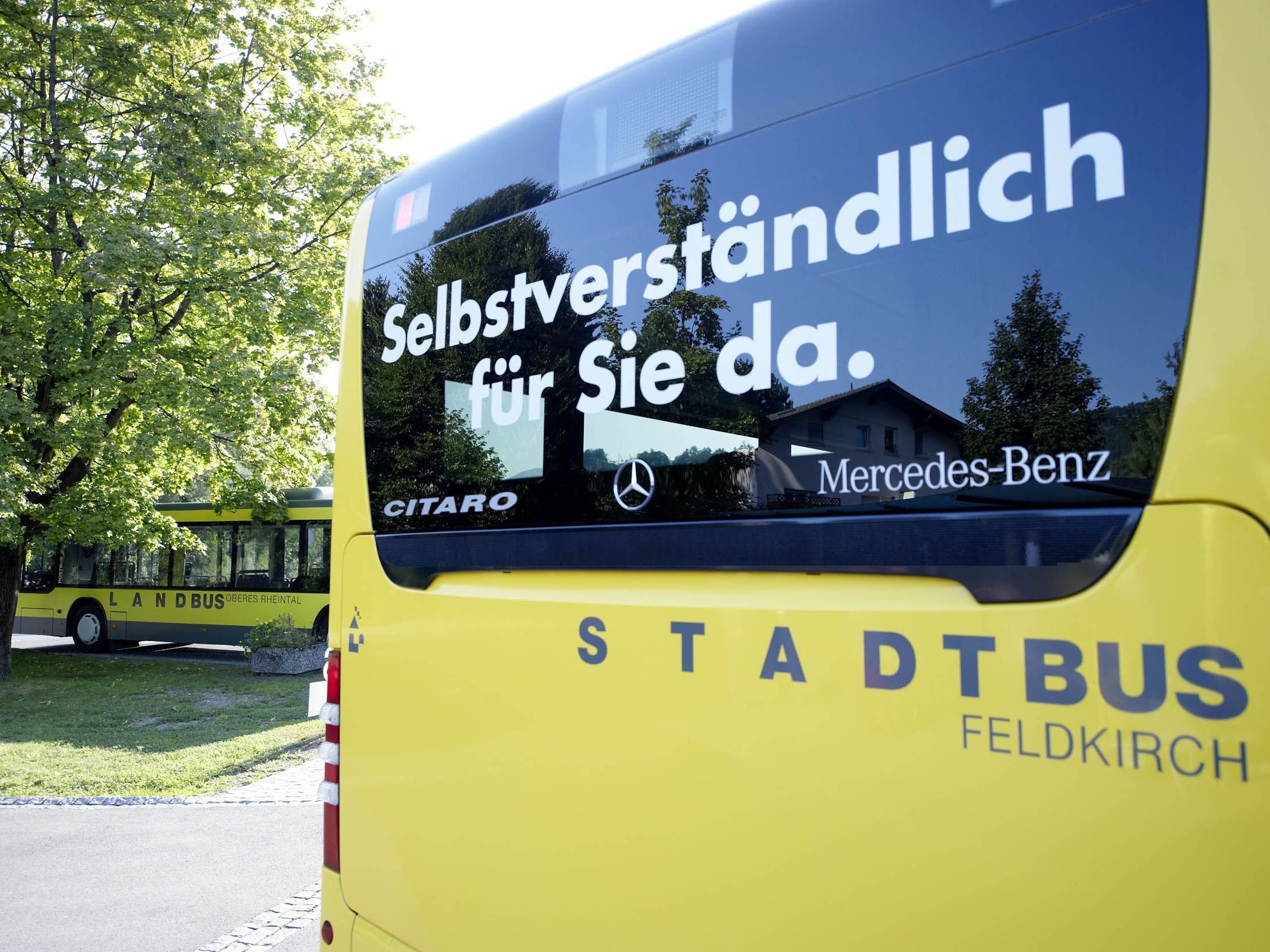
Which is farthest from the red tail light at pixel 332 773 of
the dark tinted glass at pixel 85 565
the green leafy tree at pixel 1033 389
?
the dark tinted glass at pixel 85 565

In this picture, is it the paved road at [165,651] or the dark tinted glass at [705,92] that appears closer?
the dark tinted glass at [705,92]

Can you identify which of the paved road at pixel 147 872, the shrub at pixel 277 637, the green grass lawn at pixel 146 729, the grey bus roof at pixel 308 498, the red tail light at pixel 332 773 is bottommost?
the green grass lawn at pixel 146 729

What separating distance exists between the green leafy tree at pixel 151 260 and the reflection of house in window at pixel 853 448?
11545mm

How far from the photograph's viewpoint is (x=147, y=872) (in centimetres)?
536

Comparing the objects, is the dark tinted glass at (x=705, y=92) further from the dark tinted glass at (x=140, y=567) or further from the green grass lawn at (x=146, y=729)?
the dark tinted glass at (x=140, y=567)

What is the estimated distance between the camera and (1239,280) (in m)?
1.46

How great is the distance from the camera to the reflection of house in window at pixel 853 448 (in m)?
1.76

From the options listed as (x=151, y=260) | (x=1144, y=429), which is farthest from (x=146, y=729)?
(x=1144, y=429)

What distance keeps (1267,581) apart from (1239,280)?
481 millimetres

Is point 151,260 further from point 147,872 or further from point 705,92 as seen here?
point 705,92

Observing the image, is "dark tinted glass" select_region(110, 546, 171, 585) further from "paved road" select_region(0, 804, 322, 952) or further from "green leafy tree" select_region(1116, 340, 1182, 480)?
"green leafy tree" select_region(1116, 340, 1182, 480)

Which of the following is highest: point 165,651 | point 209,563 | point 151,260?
point 151,260

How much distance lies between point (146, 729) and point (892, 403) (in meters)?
10.7

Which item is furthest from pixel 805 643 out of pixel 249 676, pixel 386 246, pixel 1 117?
pixel 1 117
